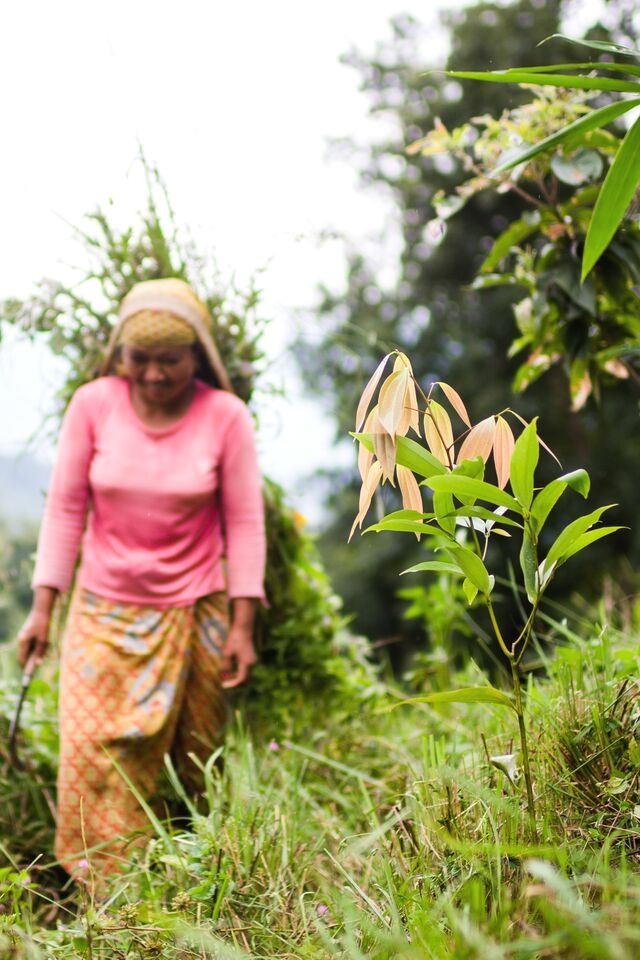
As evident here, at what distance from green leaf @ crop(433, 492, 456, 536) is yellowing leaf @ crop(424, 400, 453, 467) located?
63 mm

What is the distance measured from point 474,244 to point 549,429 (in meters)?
2.96

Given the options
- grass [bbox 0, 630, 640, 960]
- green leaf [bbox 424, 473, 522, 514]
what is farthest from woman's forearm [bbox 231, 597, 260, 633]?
green leaf [bbox 424, 473, 522, 514]

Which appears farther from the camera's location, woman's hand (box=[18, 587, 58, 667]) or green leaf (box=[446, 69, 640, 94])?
woman's hand (box=[18, 587, 58, 667])

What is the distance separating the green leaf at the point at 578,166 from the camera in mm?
2326

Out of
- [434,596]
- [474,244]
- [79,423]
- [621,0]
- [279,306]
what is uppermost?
[621,0]

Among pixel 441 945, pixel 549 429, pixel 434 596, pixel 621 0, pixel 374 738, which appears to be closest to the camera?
pixel 441 945

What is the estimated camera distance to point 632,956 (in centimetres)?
95

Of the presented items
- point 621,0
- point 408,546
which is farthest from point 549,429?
point 621,0

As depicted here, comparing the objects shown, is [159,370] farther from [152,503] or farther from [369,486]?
[369,486]

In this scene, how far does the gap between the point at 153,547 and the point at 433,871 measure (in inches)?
63.8

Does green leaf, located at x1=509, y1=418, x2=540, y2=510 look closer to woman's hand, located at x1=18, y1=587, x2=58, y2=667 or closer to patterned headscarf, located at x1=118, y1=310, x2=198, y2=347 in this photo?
patterned headscarf, located at x1=118, y1=310, x2=198, y2=347

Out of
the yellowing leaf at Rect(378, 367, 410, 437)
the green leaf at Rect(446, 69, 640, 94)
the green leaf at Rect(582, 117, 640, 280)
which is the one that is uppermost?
the green leaf at Rect(446, 69, 640, 94)

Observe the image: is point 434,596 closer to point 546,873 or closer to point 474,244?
point 546,873

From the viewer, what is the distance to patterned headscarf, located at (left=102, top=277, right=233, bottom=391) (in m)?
2.84
